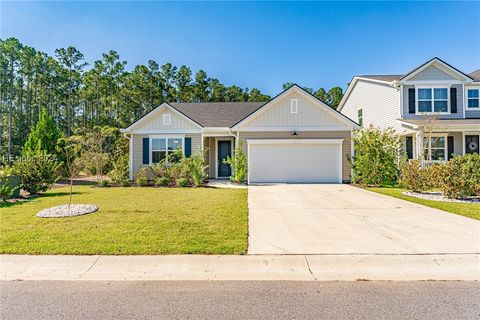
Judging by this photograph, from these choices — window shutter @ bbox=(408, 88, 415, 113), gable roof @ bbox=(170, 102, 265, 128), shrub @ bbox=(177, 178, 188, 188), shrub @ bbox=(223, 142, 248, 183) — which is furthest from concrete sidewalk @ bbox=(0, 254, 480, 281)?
window shutter @ bbox=(408, 88, 415, 113)

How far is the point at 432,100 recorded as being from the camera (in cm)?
1606

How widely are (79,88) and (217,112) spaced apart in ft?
85.7

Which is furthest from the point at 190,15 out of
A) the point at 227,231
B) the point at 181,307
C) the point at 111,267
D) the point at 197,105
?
the point at 181,307

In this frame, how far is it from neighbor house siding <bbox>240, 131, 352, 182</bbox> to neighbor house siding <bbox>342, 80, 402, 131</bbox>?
4479 millimetres

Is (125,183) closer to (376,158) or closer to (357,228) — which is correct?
(357,228)

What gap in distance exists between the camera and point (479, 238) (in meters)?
5.08

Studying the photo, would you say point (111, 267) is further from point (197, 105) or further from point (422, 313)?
point (197, 105)

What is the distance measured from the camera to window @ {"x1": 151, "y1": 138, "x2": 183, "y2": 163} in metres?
15.4

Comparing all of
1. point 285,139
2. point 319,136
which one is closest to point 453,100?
point 319,136

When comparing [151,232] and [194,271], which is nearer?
[194,271]

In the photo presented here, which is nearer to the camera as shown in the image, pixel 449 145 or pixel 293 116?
pixel 293 116

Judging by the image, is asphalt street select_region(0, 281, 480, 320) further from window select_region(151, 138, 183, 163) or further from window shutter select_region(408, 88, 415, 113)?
window shutter select_region(408, 88, 415, 113)

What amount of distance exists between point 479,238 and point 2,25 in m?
12.7

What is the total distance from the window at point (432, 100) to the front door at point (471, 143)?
86.3 inches
